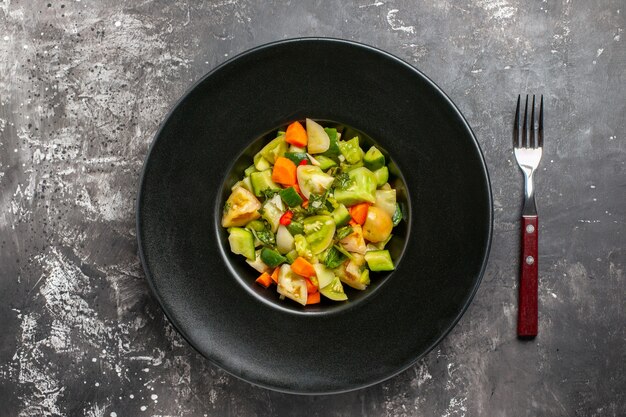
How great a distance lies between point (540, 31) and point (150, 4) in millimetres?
1773

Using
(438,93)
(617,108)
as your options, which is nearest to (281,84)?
(438,93)

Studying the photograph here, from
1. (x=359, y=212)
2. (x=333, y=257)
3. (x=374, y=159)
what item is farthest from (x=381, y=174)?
(x=333, y=257)

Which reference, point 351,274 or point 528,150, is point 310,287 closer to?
point 351,274

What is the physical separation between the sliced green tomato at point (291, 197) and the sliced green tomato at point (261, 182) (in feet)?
0.18

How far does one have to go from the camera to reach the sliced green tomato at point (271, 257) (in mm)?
2400

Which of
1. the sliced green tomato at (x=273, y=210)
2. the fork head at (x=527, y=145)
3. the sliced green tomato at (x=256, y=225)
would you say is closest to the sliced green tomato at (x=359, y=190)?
the sliced green tomato at (x=273, y=210)

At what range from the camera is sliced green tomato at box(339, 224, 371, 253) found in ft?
7.80

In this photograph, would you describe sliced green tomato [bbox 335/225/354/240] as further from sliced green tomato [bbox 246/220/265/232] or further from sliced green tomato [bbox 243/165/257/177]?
sliced green tomato [bbox 243/165/257/177]

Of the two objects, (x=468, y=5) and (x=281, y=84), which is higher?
(x=468, y=5)

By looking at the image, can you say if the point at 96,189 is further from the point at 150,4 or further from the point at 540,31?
the point at 540,31

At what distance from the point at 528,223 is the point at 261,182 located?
3.85 ft

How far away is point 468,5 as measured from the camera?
2664mm

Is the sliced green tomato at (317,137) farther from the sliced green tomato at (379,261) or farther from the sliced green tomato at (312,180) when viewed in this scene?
the sliced green tomato at (379,261)

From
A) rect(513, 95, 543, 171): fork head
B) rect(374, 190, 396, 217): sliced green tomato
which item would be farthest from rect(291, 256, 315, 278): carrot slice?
rect(513, 95, 543, 171): fork head
